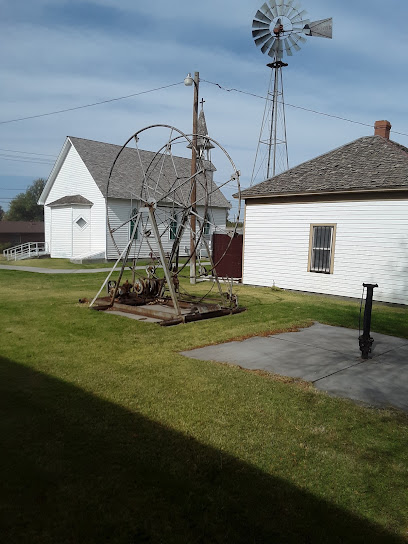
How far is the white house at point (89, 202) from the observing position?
28.3 m

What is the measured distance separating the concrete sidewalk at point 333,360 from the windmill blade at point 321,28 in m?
18.7

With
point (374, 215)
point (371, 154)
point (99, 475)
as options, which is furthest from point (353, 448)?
point (371, 154)

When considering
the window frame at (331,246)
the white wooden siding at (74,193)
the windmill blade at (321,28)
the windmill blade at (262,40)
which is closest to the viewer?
the window frame at (331,246)

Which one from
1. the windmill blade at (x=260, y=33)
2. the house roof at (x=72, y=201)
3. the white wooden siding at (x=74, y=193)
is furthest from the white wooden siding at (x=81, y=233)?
the windmill blade at (x=260, y=33)

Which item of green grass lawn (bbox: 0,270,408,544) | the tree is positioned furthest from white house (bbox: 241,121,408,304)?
the tree

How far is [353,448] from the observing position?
14.8 ft

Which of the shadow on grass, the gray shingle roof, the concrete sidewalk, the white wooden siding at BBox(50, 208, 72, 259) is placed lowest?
the shadow on grass

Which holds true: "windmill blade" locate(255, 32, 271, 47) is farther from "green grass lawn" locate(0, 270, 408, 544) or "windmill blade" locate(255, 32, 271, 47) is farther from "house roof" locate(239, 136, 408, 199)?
"green grass lawn" locate(0, 270, 408, 544)

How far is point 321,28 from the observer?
901 inches

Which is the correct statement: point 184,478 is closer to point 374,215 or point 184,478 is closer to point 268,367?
point 268,367

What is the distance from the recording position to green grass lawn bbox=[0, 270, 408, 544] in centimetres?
325

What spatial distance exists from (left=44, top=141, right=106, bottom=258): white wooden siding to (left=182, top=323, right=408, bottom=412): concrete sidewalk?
2089 cm

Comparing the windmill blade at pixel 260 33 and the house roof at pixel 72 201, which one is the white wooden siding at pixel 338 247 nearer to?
the windmill blade at pixel 260 33

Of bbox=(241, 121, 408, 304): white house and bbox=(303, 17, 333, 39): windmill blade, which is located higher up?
bbox=(303, 17, 333, 39): windmill blade
